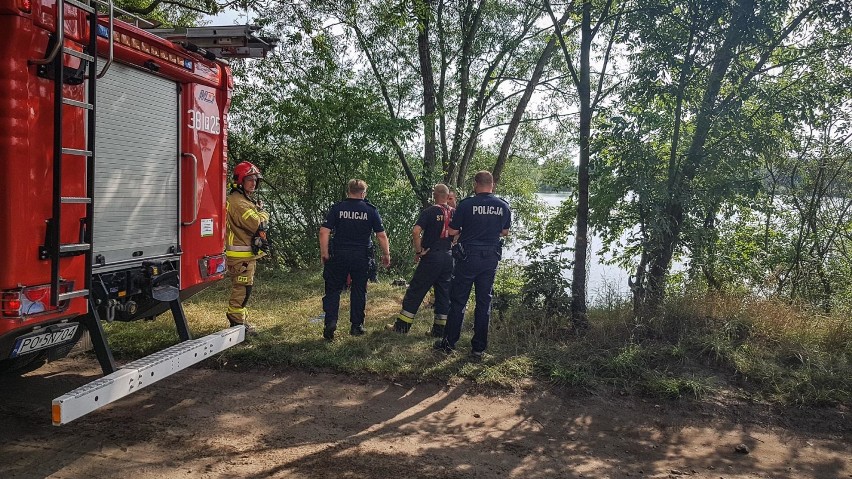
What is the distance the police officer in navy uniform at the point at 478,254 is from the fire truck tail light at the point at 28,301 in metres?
3.59

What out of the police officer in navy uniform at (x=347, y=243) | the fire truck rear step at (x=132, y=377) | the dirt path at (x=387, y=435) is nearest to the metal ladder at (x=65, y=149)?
the fire truck rear step at (x=132, y=377)

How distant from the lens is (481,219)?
19.2 ft

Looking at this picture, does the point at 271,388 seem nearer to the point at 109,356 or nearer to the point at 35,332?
the point at 109,356

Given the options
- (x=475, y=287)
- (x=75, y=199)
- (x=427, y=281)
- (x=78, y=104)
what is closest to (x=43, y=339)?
(x=75, y=199)

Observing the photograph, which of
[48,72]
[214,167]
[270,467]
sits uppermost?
[48,72]

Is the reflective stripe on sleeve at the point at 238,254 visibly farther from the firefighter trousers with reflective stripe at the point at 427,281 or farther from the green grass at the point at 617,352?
the firefighter trousers with reflective stripe at the point at 427,281

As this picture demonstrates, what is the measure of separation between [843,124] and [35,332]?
27.1ft

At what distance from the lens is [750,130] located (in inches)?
238

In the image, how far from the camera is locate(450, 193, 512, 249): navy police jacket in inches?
230

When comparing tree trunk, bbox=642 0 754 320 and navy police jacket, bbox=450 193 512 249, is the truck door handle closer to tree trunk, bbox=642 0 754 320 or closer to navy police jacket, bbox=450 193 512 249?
navy police jacket, bbox=450 193 512 249

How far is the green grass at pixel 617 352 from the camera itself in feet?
16.7

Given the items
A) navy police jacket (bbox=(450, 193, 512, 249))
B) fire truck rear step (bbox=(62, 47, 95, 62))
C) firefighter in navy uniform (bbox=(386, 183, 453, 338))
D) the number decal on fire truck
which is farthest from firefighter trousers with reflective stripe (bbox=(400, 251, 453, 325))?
fire truck rear step (bbox=(62, 47, 95, 62))

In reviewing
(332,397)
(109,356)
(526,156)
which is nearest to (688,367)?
(332,397)

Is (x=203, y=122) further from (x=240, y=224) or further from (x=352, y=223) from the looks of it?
(x=352, y=223)
